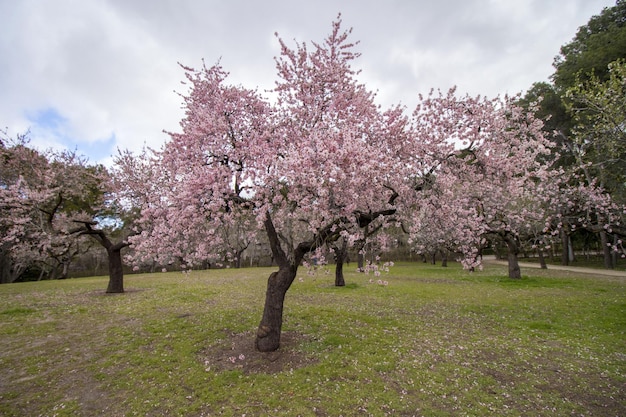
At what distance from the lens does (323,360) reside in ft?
31.2

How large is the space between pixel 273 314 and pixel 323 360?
2.12m

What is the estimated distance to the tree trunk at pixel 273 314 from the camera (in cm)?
1007

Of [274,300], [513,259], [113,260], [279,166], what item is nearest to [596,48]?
[513,259]

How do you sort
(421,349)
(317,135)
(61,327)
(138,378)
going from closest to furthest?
(138,378)
(317,135)
(421,349)
(61,327)

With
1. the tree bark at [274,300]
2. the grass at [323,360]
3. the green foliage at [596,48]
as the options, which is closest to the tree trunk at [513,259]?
the grass at [323,360]

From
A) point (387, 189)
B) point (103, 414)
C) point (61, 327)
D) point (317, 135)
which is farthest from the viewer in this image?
point (61, 327)

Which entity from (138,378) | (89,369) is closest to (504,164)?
(138,378)

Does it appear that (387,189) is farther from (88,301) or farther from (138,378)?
(88,301)

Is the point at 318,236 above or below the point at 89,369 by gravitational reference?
above

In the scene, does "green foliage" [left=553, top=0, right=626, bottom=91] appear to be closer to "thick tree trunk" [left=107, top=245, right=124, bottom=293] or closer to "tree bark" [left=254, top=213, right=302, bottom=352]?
"tree bark" [left=254, top=213, right=302, bottom=352]

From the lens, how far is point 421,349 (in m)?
10.5

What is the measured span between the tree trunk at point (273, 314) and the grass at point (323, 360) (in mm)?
503

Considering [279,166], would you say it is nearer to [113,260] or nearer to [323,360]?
[323,360]

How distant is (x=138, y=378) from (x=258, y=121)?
28.0 ft
